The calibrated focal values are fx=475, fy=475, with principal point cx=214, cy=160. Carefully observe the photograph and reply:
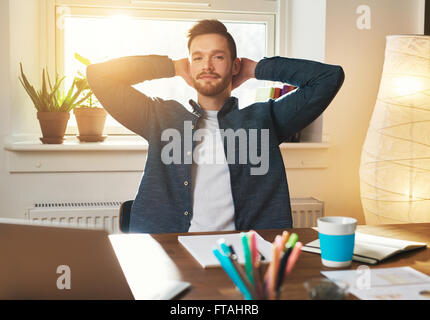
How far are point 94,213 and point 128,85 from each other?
0.73 meters

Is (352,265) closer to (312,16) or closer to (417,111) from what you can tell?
(417,111)

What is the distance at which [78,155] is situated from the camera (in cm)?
222

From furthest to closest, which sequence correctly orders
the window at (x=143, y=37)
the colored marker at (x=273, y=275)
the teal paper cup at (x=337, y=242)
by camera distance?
1. the window at (x=143, y=37)
2. the teal paper cup at (x=337, y=242)
3. the colored marker at (x=273, y=275)

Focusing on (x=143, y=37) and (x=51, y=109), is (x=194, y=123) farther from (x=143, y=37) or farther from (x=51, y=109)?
(x=143, y=37)

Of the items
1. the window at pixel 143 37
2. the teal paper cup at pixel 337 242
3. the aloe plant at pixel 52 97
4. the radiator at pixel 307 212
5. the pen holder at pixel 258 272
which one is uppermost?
the window at pixel 143 37

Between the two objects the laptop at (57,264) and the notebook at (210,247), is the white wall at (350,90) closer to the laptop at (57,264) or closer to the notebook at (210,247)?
the notebook at (210,247)

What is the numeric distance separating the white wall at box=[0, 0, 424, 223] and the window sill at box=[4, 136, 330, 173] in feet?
0.11

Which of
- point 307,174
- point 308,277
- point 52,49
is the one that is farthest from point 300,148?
point 308,277

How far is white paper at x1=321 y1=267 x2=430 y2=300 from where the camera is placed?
30.9 inches

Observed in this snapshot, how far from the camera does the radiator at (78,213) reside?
2.10 metres

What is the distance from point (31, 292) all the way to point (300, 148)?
1840 millimetres

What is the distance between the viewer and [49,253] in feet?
2.12

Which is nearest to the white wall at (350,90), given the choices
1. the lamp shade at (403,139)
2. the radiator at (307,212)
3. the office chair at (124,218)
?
the radiator at (307,212)

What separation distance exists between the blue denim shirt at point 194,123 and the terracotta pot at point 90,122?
2.04 feet
